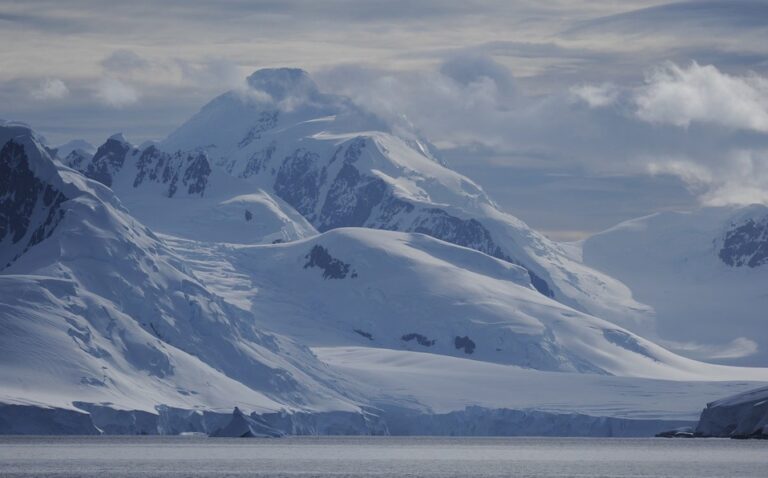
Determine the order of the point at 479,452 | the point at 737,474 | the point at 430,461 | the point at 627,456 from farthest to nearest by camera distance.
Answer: the point at 479,452 < the point at 627,456 < the point at 430,461 < the point at 737,474

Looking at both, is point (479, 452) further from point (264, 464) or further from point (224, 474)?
point (224, 474)

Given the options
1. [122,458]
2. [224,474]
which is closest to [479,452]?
[122,458]

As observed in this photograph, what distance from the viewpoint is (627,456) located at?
Answer: 180500 millimetres

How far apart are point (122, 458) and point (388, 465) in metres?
27.4

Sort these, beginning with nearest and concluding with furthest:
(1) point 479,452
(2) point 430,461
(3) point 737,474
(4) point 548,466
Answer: (3) point 737,474 < (4) point 548,466 < (2) point 430,461 < (1) point 479,452

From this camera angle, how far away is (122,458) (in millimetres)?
167375

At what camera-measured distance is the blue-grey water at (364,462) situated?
142625mm

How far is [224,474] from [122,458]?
28972 mm

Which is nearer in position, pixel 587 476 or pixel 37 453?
pixel 587 476

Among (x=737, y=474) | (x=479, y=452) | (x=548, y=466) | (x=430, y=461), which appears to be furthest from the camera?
(x=479, y=452)

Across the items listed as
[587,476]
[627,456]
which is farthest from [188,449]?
[587,476]

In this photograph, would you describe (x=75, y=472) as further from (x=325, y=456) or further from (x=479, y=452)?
(x=479, y=452)

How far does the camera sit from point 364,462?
547 ft

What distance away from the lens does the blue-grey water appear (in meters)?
143
